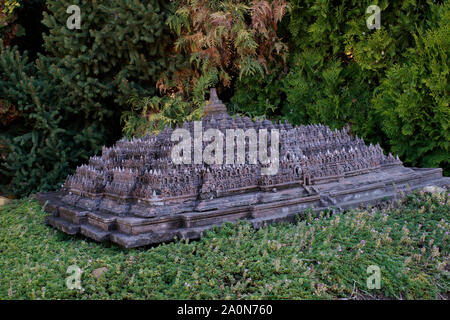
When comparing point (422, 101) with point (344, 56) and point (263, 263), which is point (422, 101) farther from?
point (263, 263)

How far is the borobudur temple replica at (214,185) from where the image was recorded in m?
3.73

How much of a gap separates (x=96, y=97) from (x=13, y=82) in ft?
4.15

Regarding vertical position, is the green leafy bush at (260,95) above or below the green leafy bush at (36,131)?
above

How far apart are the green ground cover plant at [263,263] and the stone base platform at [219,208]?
0.14m

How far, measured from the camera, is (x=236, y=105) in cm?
748

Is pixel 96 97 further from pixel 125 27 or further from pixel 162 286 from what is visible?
pixel 162 286

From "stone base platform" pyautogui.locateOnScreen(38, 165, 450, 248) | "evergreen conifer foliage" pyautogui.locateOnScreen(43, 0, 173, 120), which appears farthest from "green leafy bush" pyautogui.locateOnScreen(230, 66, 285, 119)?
"stone base platform" pyautogui.locateOnScreen(38, 165, 450, 248)

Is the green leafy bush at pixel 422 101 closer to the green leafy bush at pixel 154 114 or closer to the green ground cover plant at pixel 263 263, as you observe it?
the green ground cover plant at pixel 263 263

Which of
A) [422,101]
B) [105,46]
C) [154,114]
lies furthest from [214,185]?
[105,46]

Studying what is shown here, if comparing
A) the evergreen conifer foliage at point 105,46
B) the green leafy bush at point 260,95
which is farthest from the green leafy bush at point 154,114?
the green leafy bush at point 260,95

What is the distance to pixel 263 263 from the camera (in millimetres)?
3053

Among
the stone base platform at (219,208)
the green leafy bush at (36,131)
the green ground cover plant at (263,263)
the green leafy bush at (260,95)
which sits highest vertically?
the green leafy bush at (260,95)

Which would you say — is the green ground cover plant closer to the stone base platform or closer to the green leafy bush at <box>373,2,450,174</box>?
the stone base platform
